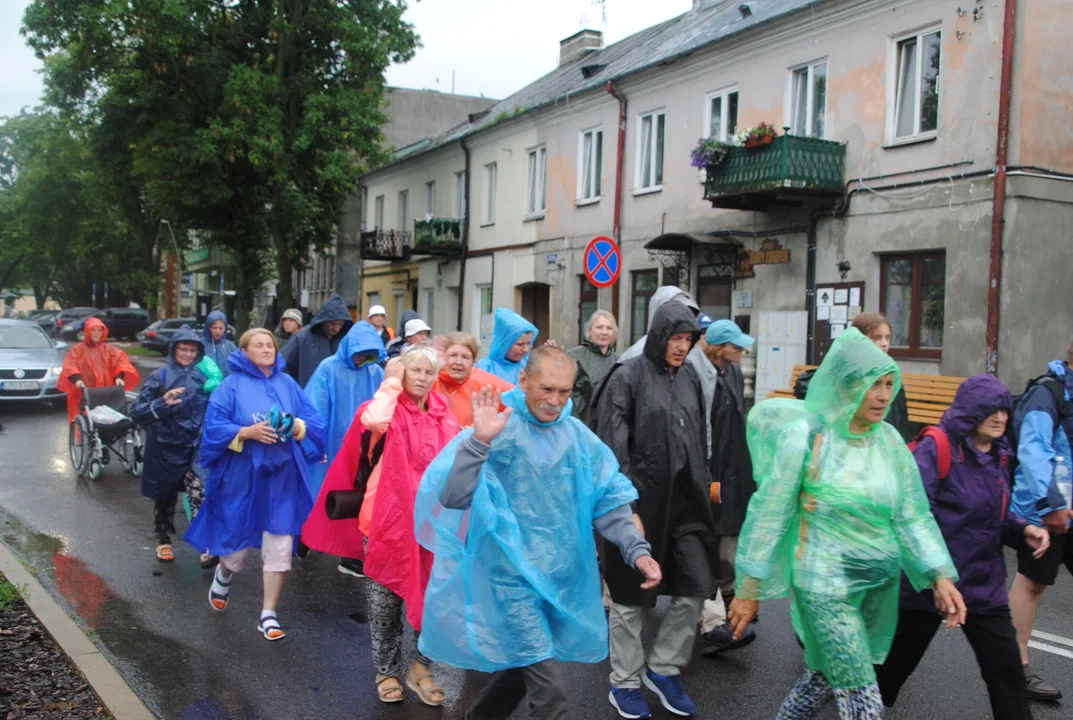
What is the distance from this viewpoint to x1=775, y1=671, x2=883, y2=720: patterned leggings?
350 centimetres

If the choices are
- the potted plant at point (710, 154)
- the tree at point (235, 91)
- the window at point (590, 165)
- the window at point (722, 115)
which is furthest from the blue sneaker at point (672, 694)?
the tree at point (235, 91)

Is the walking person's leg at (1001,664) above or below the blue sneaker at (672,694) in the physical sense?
above

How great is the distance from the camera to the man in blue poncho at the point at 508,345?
22.1ft

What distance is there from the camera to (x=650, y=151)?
21391 mm

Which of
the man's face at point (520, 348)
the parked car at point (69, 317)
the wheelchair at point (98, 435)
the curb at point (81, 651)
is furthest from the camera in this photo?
the parked car at point (69, 317)

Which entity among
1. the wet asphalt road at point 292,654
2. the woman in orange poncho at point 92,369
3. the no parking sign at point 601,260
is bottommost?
the wet asphalt road at point 292,654

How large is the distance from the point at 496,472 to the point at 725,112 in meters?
16.5

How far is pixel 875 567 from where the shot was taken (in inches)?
140

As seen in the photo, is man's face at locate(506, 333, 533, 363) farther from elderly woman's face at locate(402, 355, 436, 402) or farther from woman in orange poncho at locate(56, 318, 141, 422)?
woman in orange poncho at locate(56, 318, 141, 422)

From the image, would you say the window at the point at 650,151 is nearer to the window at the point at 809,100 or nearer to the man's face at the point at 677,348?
the window at the point at 809,100

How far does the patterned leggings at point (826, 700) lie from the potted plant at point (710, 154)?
13.6m

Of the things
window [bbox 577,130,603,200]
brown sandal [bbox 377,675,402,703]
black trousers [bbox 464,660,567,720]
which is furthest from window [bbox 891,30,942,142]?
black trousers [bbox 464,660,567,720]

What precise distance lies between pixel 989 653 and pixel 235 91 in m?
25.5

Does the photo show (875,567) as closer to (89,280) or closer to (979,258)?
(979,258)
